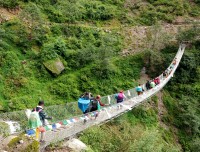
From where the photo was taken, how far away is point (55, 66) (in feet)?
72.4

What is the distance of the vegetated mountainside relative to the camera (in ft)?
67.5

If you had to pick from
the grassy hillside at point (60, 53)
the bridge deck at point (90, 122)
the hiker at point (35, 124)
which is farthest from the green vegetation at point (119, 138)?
the grassy hillside at point (60, 53)

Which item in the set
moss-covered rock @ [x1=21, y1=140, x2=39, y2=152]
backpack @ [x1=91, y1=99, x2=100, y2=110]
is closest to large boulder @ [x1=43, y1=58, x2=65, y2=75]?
backpack @ [x1=91, y1=99, x2=100, y2=110]

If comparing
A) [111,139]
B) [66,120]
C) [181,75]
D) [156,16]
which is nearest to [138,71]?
[181,75]

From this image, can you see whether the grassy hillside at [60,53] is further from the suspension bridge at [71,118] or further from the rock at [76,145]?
the rock at [76,145]

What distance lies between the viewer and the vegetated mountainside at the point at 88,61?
20.6 meters

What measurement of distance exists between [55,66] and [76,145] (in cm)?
1174

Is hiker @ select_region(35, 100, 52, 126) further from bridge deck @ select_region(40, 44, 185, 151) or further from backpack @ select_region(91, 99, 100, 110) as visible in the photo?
backpack @ select_region(91, 99, 100, 110)

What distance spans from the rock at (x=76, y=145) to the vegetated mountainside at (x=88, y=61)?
510 cm

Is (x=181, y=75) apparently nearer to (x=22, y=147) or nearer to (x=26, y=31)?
(x=26, y=31)

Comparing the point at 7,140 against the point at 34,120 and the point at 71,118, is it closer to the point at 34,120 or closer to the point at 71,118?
the point at 34,120

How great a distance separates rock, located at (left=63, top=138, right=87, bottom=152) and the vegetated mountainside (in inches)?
201

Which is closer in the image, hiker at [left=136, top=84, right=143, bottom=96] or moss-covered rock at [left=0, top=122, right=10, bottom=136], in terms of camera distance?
moss-covered rock at [left=0, top=122, right=10, bottom=136]

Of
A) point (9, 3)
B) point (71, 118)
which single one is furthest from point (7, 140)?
point (9, 3)
